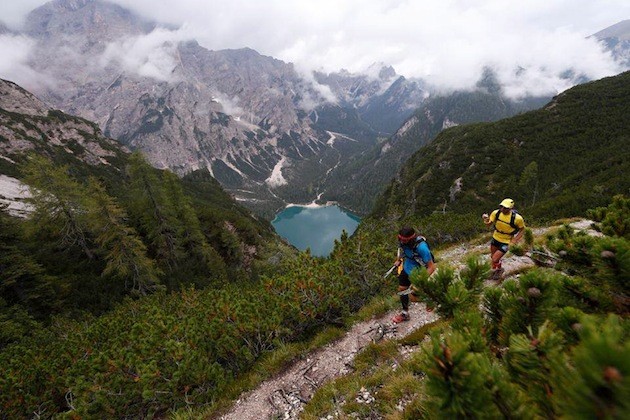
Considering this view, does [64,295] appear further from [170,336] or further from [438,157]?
[438,157]

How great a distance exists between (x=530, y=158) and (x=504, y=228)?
158 meters

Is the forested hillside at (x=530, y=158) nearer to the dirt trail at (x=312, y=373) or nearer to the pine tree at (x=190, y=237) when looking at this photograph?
the pine tree at (x=190, y=237)

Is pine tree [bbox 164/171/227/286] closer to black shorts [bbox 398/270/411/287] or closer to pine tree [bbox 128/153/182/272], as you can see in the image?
pine tree [bbox 128/153/182/272]

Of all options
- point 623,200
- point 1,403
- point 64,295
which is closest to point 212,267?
point 64,295

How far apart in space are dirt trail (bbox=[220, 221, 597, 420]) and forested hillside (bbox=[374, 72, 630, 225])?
9491 cm

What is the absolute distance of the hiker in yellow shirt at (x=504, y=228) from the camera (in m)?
9.15

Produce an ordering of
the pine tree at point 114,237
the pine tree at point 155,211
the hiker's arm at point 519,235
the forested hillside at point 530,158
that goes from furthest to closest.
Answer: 1. the forested hillside at point 530,158
2. the pine tree at point 155,211
3. the pine tree at point 114,237
4. the hiker's arm at point 519,235

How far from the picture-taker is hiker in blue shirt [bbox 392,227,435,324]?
7367mm

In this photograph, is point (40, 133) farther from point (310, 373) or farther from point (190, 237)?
point (310, 373)

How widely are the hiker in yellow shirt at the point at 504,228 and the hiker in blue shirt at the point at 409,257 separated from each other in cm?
300

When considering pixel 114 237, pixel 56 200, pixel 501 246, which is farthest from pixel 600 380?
pixel 56 200

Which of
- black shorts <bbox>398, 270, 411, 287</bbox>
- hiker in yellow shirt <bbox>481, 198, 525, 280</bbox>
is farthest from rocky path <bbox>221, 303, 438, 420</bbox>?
hiker in yellow shirt <bbox>481, 198, 525, 280</bbox>

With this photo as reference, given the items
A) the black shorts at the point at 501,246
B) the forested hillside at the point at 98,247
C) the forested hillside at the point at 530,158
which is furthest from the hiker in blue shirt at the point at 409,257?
the forested hillside at the point at 530,158

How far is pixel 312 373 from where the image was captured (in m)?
7.72
